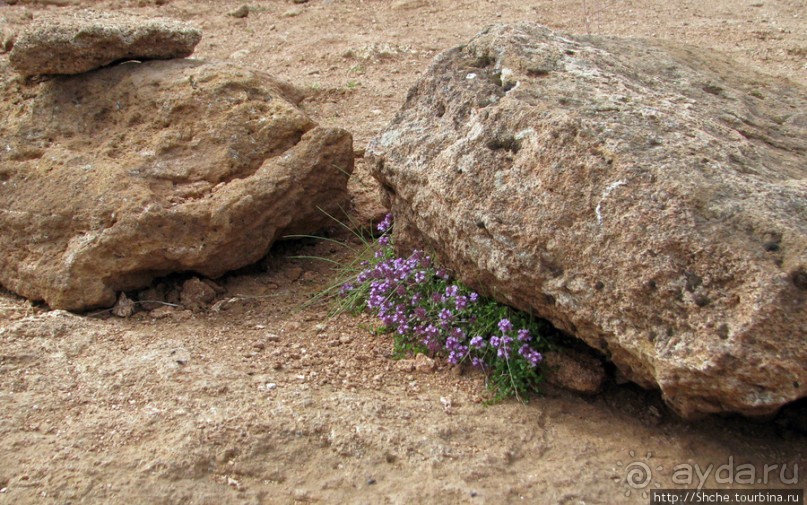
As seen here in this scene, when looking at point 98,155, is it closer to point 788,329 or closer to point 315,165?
point 315,165

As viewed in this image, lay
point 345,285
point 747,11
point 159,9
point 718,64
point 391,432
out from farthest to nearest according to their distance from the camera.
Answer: point 159,9 → point 747,11 → point 718,64 → point 345,285 → point 391,432

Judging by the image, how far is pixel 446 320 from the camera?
3.42 metres

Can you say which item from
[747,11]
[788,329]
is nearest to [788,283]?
[788,329]

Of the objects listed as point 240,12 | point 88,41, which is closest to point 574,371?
point 88,41

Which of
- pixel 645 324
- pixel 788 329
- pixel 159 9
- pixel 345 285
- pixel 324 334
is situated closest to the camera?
pixel 788 329

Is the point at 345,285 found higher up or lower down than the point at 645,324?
lower down

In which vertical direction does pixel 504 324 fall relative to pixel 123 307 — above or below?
above

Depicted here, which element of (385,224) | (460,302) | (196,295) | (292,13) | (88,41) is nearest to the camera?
(460,302)

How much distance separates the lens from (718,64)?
425 centimetres

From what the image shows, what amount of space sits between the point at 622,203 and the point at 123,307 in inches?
91.3

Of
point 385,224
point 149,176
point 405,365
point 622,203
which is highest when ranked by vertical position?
point 622,203

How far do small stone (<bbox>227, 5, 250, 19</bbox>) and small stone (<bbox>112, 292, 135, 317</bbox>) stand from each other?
472cm

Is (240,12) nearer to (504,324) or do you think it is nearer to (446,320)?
(446,320)

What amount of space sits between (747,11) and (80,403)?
681cm
